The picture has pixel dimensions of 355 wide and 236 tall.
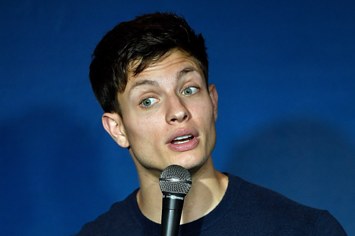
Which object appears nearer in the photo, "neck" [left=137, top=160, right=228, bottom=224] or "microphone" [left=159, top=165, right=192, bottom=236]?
"microphone" [left=159, top=165, right=192, bottom=236]

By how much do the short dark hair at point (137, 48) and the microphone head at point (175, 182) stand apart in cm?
38

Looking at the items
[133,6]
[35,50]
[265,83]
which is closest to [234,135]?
[265,83]

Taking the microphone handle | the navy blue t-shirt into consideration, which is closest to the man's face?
the navy blue t-shirt

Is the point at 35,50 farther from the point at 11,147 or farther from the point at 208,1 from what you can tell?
the point at 208,1

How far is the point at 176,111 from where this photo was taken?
151 cm

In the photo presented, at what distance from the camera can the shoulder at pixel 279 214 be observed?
155 centimetres

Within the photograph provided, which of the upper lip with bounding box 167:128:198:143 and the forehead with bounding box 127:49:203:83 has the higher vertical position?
the forehead with bounding box 127:49:203:83

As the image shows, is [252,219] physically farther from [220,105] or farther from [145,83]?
[220,105]

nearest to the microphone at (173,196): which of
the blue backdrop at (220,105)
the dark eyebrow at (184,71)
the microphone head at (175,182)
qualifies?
the microphone head at (175,182)

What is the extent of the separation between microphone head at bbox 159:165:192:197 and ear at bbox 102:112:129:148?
0.43 meters

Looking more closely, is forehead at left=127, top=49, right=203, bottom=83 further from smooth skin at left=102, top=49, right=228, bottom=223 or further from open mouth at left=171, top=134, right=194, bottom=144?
open mouth at left=171, top=134, right=194, bottom=144

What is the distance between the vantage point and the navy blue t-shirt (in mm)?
1554

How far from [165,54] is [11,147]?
768 mm

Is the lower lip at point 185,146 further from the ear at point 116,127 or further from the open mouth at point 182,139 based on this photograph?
the ear at point 116,127
